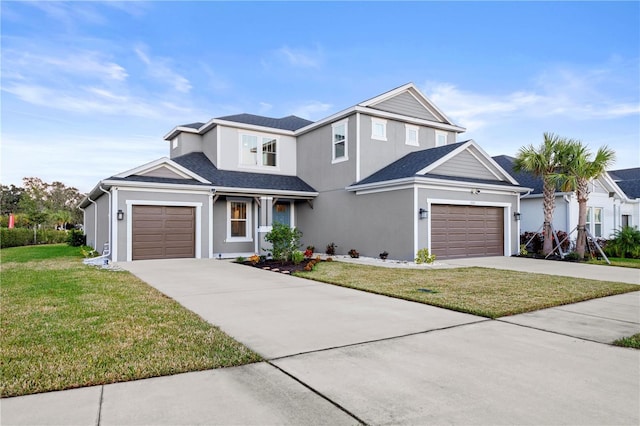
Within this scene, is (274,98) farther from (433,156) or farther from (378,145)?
(433,156)

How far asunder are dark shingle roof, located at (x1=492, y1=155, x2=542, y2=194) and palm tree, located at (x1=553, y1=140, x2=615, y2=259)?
1.92 m

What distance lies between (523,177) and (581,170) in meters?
6.04

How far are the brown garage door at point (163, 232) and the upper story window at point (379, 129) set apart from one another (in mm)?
8113

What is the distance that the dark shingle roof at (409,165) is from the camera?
47.3 ft

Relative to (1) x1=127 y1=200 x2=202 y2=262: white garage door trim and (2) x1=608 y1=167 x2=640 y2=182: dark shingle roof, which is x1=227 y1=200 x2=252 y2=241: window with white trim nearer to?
(1) x1=127 y1=200 x2=202 y2=262: white garage door trim

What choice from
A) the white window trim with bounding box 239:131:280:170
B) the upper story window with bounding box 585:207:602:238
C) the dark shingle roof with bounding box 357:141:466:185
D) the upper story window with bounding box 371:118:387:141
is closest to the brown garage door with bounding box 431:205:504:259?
the dark shingle roof with bounding box 357:141:466:185

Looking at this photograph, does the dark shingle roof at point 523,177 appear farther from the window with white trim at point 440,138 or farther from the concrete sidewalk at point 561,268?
the concrete sidewalk at point 561,268

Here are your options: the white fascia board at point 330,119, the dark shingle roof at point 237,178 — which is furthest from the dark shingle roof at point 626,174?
the dark shingle roof at point 237,178

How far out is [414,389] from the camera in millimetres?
3264

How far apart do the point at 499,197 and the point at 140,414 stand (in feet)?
52.0

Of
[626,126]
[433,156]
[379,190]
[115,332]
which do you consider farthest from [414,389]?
[626,126]

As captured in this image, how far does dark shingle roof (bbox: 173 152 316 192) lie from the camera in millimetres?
16406

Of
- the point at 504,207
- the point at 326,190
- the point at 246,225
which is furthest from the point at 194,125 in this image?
the point at 504,207

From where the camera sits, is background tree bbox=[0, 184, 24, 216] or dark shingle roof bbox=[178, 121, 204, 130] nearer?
dark shingle roof bbox=[178, 121, 204, 130]
